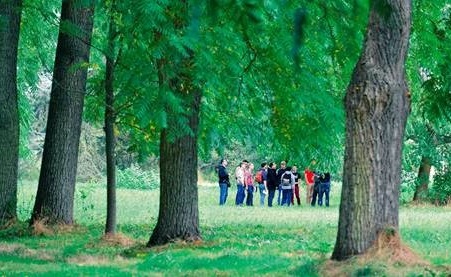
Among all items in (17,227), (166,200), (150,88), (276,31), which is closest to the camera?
(150,88)

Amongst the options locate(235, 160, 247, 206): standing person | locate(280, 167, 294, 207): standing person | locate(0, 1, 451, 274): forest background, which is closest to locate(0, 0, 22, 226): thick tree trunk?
locate(0, 1, 451, 274): forest background

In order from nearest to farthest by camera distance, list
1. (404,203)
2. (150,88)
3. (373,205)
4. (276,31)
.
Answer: (373,205) → (150,88) → (276,31) → (404,203)

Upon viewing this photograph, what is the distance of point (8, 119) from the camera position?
19.0 metres

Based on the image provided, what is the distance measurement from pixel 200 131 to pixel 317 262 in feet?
17.3

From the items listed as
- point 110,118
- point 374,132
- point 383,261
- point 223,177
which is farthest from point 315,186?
point 383,261

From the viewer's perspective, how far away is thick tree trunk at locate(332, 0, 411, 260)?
458 inches

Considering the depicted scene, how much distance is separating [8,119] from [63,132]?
1.08 meters

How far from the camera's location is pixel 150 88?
13.4 metres

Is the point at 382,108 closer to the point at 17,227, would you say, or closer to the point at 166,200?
the point at 166,200

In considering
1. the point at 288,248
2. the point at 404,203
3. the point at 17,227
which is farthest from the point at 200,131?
the point at 404,203

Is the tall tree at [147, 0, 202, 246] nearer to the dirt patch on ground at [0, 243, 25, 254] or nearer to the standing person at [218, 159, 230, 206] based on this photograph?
the dirt patch on ground at [0, 243, 25, 254]

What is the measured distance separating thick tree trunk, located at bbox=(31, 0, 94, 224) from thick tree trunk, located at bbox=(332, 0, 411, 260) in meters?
8.50

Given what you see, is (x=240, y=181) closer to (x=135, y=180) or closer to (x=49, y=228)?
(x=49, y=228)

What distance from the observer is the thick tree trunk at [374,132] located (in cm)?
1162
